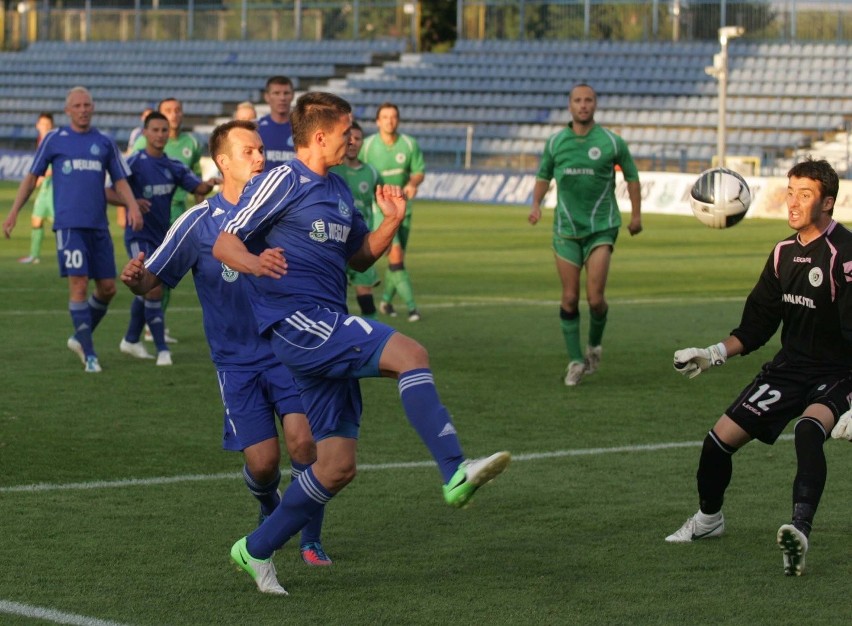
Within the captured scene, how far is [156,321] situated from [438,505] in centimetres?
525

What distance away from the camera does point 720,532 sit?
6.48 m

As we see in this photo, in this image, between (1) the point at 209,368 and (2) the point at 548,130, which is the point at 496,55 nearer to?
(2) the point at 548,130

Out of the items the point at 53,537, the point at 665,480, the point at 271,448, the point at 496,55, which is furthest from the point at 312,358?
the point at 496,55

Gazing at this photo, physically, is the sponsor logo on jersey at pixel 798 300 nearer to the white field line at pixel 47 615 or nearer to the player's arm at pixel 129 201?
the white field line at pixel 47 615

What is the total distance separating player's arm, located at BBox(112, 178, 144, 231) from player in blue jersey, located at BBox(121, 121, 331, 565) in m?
4.70

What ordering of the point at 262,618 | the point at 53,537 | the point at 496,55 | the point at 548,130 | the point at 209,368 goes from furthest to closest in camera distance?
1. the point at 496,55
2. the point at 548,130
3. the point at 209,368
4. the point at 53,537
5. the point at 262,618

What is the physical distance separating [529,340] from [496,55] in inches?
1182

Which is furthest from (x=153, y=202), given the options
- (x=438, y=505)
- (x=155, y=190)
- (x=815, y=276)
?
(x=815, y=276)

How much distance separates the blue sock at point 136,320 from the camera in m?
11.9

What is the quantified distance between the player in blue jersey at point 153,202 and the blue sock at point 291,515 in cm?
636

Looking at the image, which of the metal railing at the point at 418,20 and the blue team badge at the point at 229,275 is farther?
the metal railing at the point at 418,20

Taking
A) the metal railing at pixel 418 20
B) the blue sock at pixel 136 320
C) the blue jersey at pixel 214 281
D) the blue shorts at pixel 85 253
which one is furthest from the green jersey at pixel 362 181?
the metal railing at pixel 418 20

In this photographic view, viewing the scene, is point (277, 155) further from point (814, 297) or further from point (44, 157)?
point (814, 297)

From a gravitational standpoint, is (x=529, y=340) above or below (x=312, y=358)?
below
